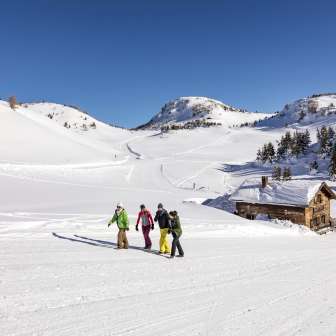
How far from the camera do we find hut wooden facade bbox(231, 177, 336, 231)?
127ft

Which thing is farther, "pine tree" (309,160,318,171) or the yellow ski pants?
"pine tree" (309,160,318,171)

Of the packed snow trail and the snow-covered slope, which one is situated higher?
the snow-covered slope

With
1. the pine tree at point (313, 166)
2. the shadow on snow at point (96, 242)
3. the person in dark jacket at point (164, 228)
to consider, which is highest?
the pine tree at point (313, 166)

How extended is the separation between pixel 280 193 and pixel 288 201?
1298 millimetres

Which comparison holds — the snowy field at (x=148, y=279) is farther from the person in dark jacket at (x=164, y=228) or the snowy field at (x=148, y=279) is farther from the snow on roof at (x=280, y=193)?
the snow on roof at (x=280, y=193)

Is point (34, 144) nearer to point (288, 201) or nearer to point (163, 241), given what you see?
point (288, 201)

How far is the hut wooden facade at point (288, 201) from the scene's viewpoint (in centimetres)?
3859

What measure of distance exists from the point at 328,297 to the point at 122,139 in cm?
14962

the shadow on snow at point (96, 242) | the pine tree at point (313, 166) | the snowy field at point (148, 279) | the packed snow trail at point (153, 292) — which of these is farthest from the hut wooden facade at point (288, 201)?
the pine tree at point (313, 166)

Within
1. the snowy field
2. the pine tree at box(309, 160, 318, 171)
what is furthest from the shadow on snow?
the pine tree at box(309, 160, 318, 171)

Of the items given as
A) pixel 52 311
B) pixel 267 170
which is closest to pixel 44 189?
pixel 52 311

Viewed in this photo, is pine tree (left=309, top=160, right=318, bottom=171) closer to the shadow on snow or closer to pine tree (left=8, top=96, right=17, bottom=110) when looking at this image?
pine tree (left=8, top=96, right=17, bottom=110)

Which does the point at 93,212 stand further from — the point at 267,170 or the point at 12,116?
the point at 267,170

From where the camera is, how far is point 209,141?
153750 millimetres
